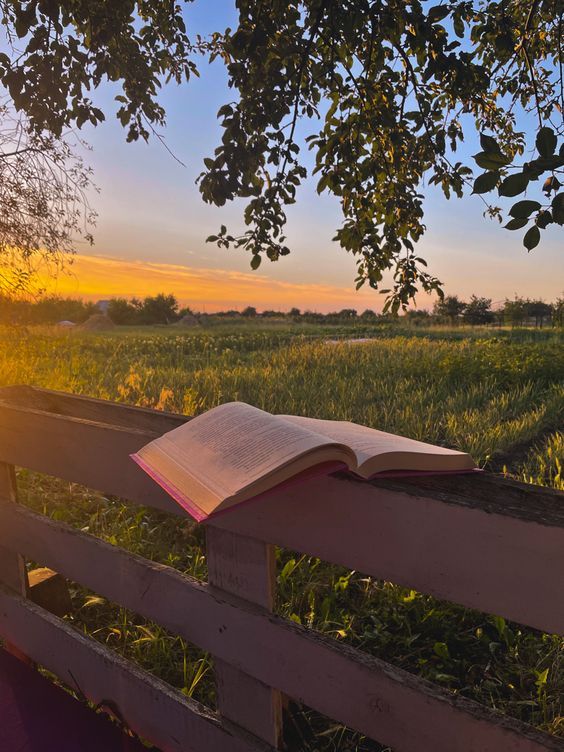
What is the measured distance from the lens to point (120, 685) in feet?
5.38

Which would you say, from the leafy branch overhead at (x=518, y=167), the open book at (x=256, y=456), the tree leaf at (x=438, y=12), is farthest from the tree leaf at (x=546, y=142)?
the tree leaf at (x=438, y=12)

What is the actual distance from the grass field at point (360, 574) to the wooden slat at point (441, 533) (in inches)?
2.6

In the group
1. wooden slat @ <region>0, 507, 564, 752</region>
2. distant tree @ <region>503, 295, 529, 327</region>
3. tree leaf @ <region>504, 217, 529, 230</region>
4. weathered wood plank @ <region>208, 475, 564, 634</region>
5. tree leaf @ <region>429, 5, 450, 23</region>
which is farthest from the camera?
distant tree @ <region>503, 295, 529, 327</region>

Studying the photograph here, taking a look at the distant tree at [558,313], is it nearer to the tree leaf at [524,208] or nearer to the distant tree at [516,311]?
the distant tree at [516,311]

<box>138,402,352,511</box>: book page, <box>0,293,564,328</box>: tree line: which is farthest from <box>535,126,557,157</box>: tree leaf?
<box>0,293,564,328</box>: tree line

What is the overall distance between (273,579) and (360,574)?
175 cm

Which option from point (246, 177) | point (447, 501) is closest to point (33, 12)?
point (246, 177)

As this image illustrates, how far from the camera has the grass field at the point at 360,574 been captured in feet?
6.79

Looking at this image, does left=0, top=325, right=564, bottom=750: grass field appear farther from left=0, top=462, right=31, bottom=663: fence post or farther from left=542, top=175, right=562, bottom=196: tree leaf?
left=542, top=175, right=562, bottom=196: tree leaf

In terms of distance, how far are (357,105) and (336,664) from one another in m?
3.90

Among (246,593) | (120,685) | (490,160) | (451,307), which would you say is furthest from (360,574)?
(451,307)

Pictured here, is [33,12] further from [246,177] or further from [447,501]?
[447,501]

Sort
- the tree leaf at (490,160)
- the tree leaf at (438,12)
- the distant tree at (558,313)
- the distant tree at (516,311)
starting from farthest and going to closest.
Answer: the distant tree at (516,311), the distant tree at (558,313), the tree leaf at (438,12), the tree leaf at (490,160)

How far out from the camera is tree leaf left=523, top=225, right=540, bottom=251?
1.70m
